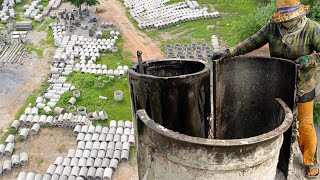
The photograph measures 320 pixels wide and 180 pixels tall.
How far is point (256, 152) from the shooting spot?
11.7 feet

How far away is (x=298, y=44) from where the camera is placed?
4.92 m

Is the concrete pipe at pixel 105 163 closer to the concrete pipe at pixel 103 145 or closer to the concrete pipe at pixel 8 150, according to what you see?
the concrete pipe at pixel 103 145

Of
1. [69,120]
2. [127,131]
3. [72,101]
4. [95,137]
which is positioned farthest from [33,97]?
[127,131]

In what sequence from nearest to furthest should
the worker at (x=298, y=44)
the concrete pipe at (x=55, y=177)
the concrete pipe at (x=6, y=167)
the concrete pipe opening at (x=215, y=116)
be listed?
the concrete pipe opening at (x=215, y=116), the worker at (x=298, y=44), the concrete pipe at (x=55, y=177), the concrete pipe at (x=6, y=167)

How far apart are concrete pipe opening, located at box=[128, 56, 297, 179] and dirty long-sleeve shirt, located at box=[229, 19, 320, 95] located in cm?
24

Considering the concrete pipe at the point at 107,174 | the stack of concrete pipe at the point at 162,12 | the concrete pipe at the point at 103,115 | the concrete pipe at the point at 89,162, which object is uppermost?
the stack of concrete pipe at the point at 162,12

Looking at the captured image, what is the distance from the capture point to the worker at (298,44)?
470 cm

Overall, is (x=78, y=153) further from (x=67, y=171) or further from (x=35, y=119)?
(x=35, y=119)

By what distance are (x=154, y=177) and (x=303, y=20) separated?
8.33 ft

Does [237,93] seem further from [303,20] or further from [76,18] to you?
[76,18]

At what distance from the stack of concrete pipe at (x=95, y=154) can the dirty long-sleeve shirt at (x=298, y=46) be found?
679 cm

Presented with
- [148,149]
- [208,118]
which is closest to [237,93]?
[208,118]

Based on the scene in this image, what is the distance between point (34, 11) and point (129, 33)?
6577 millimetres

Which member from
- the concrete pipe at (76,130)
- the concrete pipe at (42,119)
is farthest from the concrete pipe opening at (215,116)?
the concrete pipe at (42,119)
